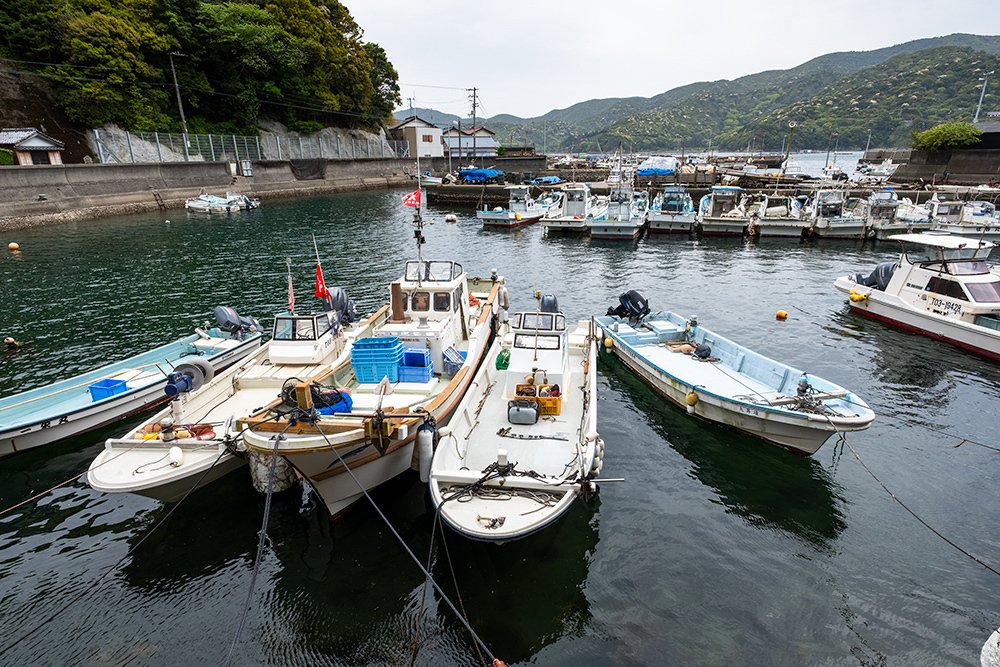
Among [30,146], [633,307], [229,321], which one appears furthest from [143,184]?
[633,307]

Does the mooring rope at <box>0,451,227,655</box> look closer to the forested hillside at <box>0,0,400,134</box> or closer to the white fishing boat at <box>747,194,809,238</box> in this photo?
the white fishing boat at <box>747,194,809,238</box>

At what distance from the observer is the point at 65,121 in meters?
52.6

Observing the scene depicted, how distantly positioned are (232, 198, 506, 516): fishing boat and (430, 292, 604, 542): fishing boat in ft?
2.52

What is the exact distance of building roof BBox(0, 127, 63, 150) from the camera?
147ft

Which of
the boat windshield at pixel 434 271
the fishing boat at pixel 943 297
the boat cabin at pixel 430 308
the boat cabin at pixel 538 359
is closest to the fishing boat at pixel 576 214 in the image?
the fishing boat at pixel 943 297

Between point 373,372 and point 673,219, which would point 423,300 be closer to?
point 373,372

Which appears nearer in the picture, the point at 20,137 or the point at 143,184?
the point at 20,137

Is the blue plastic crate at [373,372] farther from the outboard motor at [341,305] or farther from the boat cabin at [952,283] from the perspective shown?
the boat cabin at [952,283]

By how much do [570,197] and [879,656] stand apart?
4620 cm

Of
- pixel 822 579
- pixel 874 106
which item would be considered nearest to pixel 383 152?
pixel 822 579

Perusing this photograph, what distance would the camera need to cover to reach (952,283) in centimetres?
1998

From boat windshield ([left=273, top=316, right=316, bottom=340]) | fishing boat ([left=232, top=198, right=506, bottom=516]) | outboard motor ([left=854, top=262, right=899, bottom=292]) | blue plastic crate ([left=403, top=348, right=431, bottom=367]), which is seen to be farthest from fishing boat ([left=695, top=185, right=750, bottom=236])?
boat windshield ([left=273, top=316, right=316, bottom=340])

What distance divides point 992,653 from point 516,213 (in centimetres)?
4785

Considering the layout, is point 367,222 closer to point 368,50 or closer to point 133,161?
point 133,161
